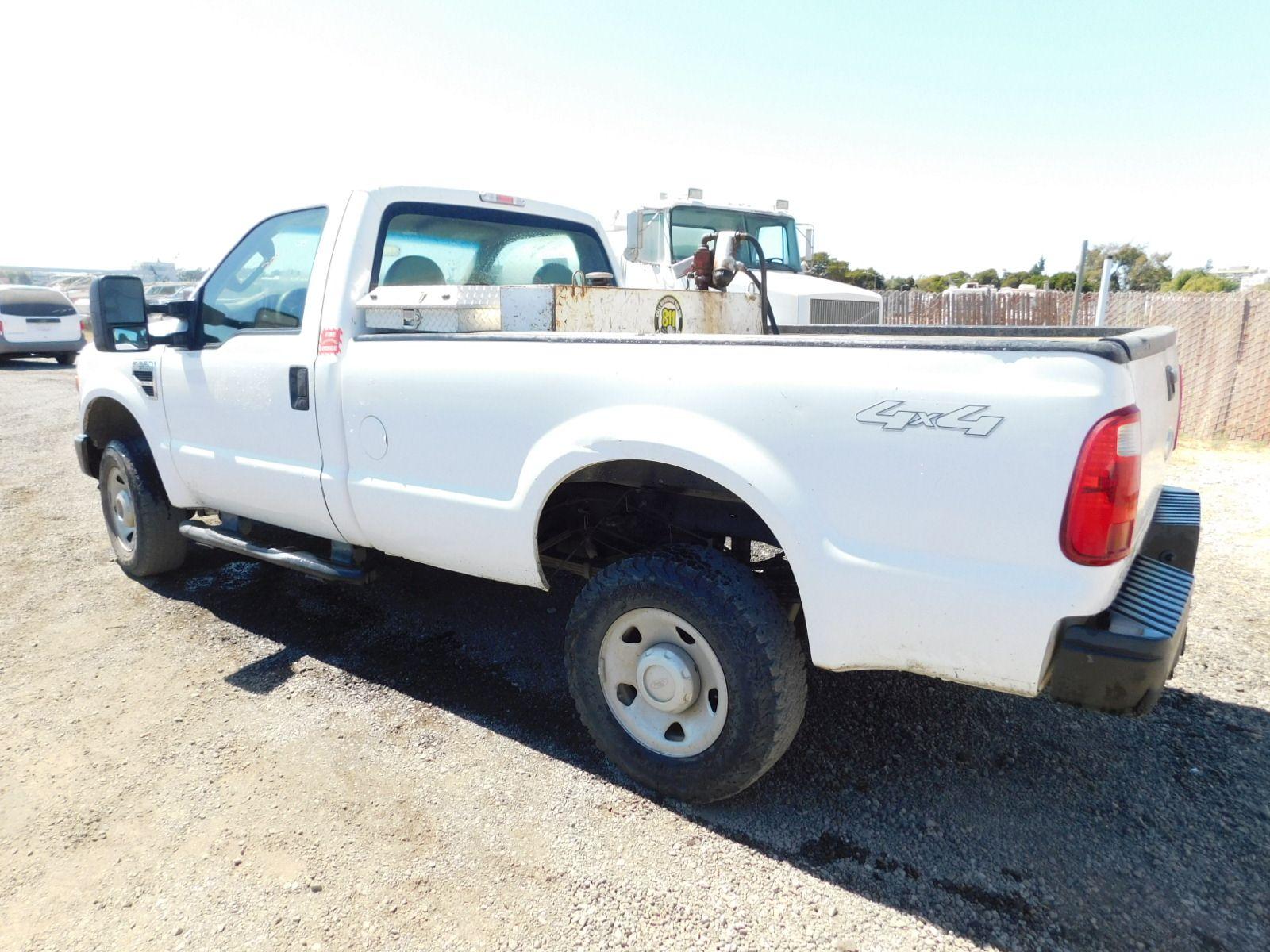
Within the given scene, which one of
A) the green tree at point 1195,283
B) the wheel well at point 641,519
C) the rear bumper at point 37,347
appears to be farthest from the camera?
the green tree at point 1195,283

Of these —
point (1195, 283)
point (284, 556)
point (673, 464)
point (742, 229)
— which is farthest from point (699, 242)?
point (1195, 283)

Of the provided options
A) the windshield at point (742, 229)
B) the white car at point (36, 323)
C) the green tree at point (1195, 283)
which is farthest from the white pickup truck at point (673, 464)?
the green tree at point (1195, 283)

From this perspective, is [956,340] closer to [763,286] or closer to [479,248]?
[763,286]

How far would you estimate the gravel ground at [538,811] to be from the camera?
231 cm

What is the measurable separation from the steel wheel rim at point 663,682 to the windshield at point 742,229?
684 centimetres

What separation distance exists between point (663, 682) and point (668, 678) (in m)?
0.03

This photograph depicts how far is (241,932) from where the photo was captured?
2293 mm

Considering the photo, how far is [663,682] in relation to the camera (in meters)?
2.74

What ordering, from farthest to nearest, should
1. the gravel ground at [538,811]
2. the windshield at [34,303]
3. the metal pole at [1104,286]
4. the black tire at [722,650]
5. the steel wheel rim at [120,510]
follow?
the windshield at [34,303] → the metal pole at [1104,286] → the steel wheel rim at [120,510] → the black tire at [722,650] → the gravel ground at [538,811]

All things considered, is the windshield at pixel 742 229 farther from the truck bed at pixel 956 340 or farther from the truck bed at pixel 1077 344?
the truck bed at pixel 1077 344

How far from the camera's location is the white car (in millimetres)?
16219

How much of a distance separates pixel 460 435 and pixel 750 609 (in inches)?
48.2

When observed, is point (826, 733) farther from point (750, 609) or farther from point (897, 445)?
point (897, 445)

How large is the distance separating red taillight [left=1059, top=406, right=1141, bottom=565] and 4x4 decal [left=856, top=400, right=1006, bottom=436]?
0.23 m
